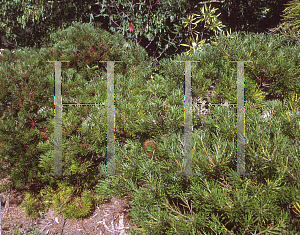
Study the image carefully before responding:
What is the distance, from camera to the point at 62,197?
169cm

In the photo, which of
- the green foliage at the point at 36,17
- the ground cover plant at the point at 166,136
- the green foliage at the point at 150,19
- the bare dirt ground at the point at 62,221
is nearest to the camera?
the ground cover plant at the point at 166,136

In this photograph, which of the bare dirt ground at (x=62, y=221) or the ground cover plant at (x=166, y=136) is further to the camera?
the bare dirt ground at (x=62, y=221)

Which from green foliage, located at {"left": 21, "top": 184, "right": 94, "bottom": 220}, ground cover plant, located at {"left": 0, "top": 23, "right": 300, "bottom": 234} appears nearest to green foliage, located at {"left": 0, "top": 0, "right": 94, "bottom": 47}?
ground cover plant, located at {"left": 0, "top": 23, "right": 300, "bottom": 234}

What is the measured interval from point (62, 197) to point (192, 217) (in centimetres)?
115

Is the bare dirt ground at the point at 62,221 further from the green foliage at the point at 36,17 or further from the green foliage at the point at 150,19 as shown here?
the green foliage at the point at 36,17

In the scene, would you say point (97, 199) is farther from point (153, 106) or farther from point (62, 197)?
point (153, 106)

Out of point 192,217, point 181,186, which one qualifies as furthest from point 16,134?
point 192,217

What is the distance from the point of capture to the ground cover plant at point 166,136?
0.90 m

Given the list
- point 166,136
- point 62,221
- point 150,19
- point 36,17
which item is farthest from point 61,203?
point 36,17

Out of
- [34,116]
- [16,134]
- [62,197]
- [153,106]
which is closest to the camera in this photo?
[153,106]

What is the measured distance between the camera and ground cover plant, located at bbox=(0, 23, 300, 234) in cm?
90

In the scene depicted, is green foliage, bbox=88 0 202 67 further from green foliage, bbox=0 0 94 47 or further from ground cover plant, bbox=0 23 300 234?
ground cover plant, bbox=0 23 300 234

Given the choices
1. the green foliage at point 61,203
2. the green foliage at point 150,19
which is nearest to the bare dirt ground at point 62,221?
the green foliage at point 61,203

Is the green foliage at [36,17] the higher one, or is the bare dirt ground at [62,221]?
the green foliage at [36,17]
